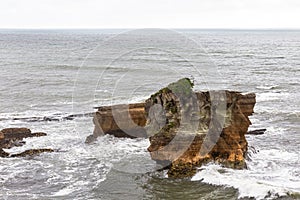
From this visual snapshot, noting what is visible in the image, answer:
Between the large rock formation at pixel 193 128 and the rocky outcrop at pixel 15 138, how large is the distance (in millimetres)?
8663

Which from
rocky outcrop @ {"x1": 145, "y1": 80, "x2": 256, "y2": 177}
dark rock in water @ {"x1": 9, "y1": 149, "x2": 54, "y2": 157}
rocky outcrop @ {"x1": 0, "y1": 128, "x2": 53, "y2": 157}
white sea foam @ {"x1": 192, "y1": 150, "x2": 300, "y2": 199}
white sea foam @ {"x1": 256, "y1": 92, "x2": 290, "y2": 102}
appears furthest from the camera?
white sea foam @ {"x1": 256, "y1": 92, "x2": 290, "y2": 102}

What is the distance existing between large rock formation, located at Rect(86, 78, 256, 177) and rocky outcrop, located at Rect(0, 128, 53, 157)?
866cm

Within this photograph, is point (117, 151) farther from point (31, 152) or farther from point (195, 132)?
point (195, 132)

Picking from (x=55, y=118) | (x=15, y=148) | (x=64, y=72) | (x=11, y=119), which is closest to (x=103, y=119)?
(x=15, y=148)

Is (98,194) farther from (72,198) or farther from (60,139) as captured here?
(60,139)

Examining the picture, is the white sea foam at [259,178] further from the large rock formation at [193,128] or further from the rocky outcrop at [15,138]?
the rocky outcrop at [15,138]

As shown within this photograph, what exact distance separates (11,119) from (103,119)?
11931 mm

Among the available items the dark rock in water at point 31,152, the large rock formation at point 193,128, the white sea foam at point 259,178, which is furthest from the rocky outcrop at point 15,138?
the white sea foam at point 259,178

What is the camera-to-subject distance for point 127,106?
31141 mm

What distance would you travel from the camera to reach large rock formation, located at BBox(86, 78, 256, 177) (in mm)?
23375

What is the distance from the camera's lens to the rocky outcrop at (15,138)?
1108 inches

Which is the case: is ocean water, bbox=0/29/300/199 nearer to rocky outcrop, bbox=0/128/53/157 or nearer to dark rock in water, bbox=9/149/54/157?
dark rock in water, bbox=9/149/54/157

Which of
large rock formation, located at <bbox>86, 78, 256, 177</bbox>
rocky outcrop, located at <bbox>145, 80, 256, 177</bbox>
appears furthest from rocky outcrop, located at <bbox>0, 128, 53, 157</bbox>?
rocky outcrop, located at <bbox>145, 80, 256, 177</bbox>

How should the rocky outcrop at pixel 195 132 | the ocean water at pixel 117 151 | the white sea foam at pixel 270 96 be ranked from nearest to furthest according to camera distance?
the ocean water at pixel 117 151 < the rocky outcrop at pixel 195 132 < the white sea foam at pixel 270 96
